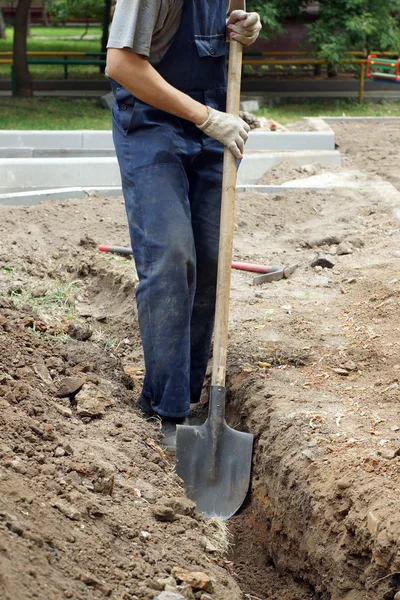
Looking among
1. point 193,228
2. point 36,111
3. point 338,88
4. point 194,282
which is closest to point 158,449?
point 194,282

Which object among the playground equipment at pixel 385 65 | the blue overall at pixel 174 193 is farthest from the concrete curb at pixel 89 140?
the blue overall at pixel 174 193

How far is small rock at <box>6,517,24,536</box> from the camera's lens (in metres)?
2.38

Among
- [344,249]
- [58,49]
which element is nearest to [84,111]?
[344,249]

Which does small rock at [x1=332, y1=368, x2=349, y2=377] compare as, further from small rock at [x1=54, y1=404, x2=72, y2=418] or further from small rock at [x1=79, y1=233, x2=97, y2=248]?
small rock at [x1=79, y1=233, x2=97, y2=248]

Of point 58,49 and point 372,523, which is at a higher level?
point 372,523

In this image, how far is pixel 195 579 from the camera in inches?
105

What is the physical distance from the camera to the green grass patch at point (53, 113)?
11.9 metres

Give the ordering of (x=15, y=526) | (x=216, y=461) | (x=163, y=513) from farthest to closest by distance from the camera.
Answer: (x=216, y=461) → (x=163, y=513) → (x=15, y=526)

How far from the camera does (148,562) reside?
2.72 meters

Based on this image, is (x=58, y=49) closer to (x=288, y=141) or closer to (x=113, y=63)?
(x=288, y=141)

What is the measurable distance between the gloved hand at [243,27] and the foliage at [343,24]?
10.5m

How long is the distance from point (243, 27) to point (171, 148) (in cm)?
63

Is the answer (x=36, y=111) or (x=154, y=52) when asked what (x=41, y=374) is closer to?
(x=154, y=52)

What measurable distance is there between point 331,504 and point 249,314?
1.98 metres
